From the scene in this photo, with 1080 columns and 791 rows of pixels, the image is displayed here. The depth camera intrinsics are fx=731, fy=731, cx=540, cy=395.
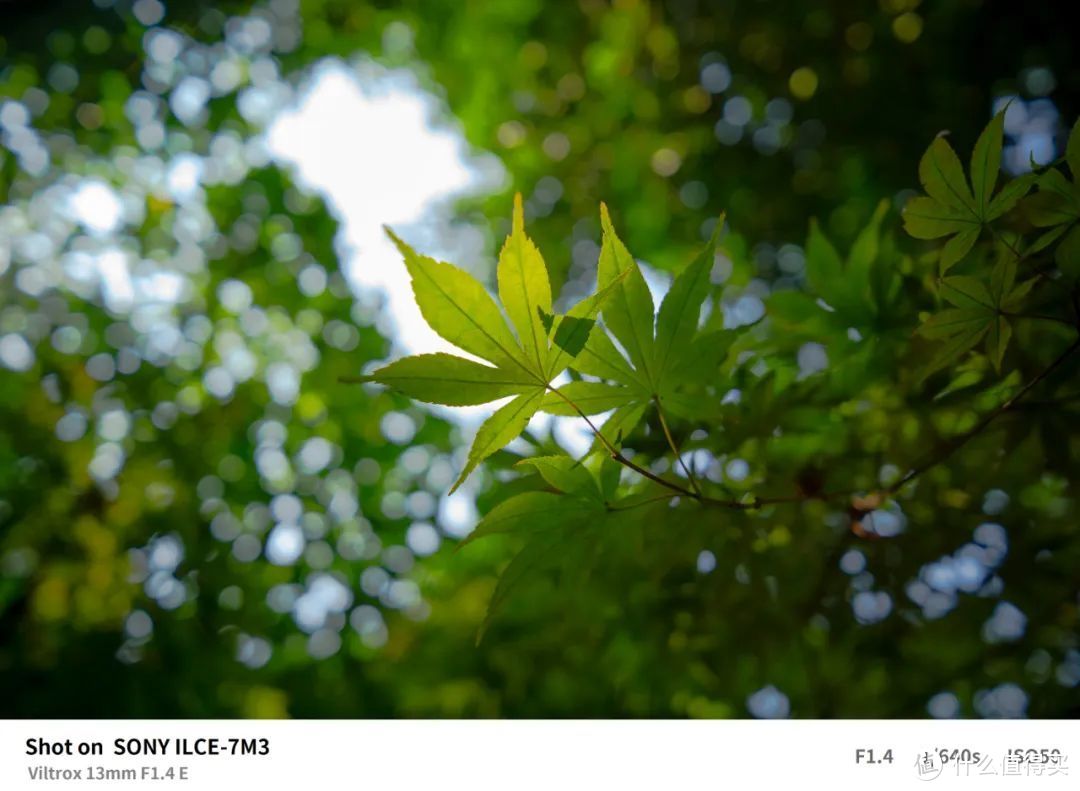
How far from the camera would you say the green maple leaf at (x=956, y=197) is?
1.44 ft

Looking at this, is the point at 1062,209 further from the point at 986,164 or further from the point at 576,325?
the point at 576,325

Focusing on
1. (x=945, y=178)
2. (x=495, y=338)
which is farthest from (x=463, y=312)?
(x=945, y=178)

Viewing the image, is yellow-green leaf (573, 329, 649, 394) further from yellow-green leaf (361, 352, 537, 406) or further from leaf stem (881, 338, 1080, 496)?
leaf stem (881, 338, 1080, 496)

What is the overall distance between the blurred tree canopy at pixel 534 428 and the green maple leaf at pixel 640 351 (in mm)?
204

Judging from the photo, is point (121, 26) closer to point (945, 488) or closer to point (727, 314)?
point (727, 314)

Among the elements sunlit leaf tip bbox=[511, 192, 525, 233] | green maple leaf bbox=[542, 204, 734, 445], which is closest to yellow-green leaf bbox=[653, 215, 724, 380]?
green maple leaf bbox=[542, 204, 734, 445]

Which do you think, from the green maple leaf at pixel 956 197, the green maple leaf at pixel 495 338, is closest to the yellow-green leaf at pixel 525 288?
the green maple leaf at pixel 495 338

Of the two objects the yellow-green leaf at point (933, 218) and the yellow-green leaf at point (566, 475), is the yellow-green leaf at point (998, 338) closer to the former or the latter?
the yellow-green leaf at point (933, 218)

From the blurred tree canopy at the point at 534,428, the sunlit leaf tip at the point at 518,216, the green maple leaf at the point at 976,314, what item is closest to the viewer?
the sunlit leaf tip at the point at 518,216

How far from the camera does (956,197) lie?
46cm

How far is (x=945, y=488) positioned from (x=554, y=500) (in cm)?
59

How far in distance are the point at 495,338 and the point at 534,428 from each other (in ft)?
1.37

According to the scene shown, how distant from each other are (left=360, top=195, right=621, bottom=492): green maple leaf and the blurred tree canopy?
0.29 meters
